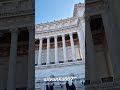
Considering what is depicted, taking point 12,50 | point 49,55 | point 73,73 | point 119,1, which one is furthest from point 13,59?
point 49,55

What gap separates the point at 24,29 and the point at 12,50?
2.54m

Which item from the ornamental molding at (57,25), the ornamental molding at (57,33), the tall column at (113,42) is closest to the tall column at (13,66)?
the tall column at (113,42)

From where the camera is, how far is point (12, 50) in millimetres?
20391

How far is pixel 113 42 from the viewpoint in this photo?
56.7 ft

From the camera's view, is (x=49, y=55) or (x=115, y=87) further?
(x=49, y=55)

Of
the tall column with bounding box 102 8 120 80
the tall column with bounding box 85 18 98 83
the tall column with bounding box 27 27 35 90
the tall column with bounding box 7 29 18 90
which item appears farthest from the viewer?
the tall column with bounding box 7 29 18 90

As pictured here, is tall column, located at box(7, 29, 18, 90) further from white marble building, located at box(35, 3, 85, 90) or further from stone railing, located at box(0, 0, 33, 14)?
white marble building, located at box(35, 3, 85, 90)

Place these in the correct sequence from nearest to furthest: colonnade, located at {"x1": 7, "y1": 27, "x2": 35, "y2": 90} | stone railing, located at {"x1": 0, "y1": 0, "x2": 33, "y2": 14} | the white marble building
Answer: colonnade, located at {"x1": 7, "y1": 27, "x2": 35, "y2": 90}
stone railing, located at {"x1": 0, "y1": 0, "x2": 33, "y2": 14}
the white marble building

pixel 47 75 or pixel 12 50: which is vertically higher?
pixel 12 50

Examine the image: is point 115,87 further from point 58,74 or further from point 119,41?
point 58,74

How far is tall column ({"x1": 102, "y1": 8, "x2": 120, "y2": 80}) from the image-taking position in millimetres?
15909

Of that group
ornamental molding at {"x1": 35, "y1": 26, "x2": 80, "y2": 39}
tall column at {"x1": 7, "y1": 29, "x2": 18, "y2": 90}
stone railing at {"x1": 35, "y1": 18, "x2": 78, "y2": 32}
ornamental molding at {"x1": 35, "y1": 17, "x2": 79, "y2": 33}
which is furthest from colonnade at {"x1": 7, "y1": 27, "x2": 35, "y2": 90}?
stone railing at {"x1": 35, "y1": 18, "x2": 78, "y2": 32}

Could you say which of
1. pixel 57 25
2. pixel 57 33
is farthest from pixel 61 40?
pixel 57 25

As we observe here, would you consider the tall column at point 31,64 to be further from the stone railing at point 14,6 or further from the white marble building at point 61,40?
the white marble building at point 61,40
